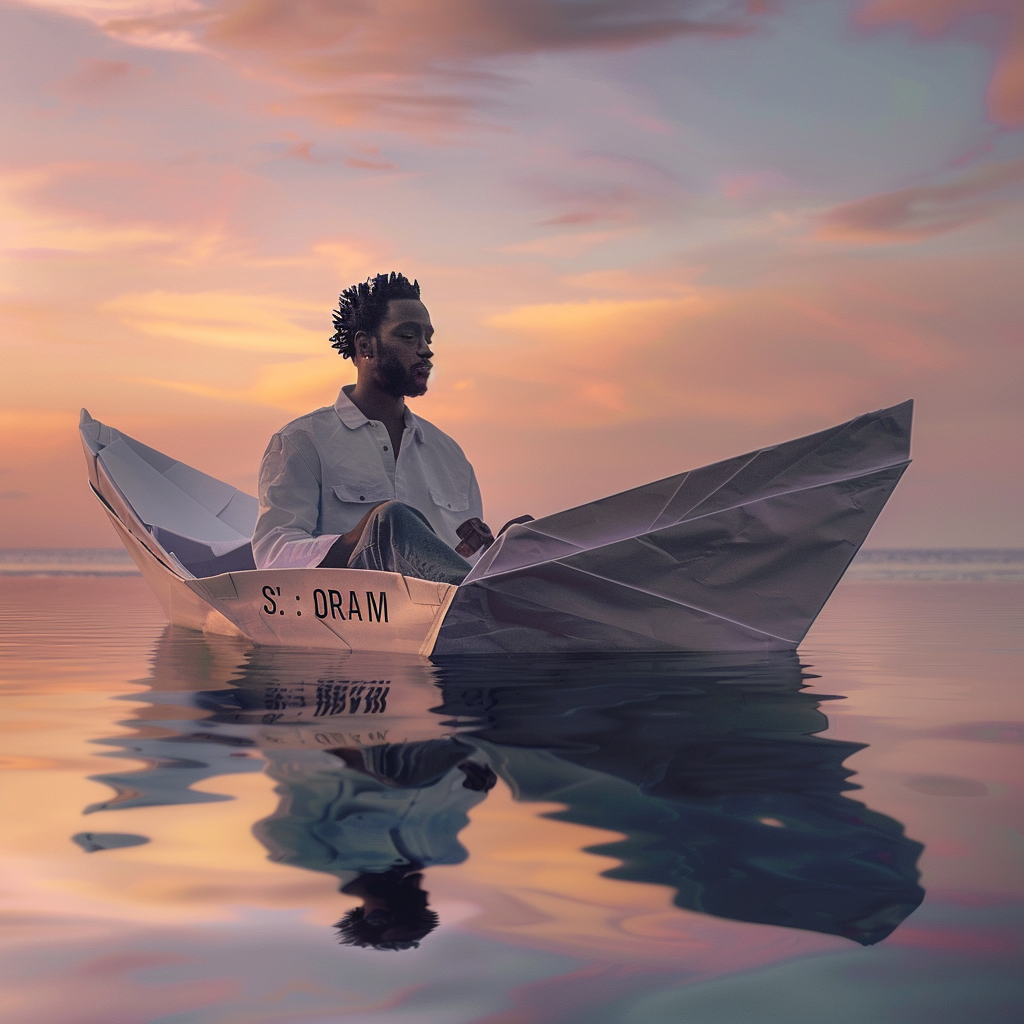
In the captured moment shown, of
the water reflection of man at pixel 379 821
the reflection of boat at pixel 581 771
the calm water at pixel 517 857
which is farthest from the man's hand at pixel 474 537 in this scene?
the water reflection of man at pixel 379 821

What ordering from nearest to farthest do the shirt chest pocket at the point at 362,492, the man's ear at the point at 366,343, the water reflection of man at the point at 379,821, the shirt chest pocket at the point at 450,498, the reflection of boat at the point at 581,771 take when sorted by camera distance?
1. the water reflection of man at the point at 379,821
2. the reflection of boat at the point at 581,771
3. the shirt chest pocket at the point at 362,492
4. the man's ear at the point at 366,343
5. the shirt chest pocket at the point at 450,498

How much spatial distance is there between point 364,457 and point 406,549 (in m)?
0.75

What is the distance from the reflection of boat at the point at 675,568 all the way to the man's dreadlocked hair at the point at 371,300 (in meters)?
1.09

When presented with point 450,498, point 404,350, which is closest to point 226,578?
point 450,498

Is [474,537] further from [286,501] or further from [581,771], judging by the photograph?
[581,771]

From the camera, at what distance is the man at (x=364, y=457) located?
3816 mm

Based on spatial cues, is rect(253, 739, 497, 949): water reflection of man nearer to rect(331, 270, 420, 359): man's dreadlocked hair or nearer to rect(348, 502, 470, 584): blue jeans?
rect(348, 502, 470, 584): blue jeans

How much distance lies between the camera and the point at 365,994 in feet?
2.74

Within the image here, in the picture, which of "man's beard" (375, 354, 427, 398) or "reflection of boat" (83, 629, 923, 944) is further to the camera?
"man's beard" (375, 354, 427, 398)

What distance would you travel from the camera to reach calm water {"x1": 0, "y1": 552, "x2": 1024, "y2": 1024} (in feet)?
2.80

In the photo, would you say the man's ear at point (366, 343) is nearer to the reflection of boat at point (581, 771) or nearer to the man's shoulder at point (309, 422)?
the man's shoulder at point (309, 422)

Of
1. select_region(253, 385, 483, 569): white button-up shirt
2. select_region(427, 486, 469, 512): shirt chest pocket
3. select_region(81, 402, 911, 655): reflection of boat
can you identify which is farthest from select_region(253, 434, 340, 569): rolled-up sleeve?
select_region(427, 486, 469, 512): shirt chest pocket

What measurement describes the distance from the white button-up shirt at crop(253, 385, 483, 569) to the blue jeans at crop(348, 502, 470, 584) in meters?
0.30

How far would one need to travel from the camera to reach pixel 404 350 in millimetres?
3990
